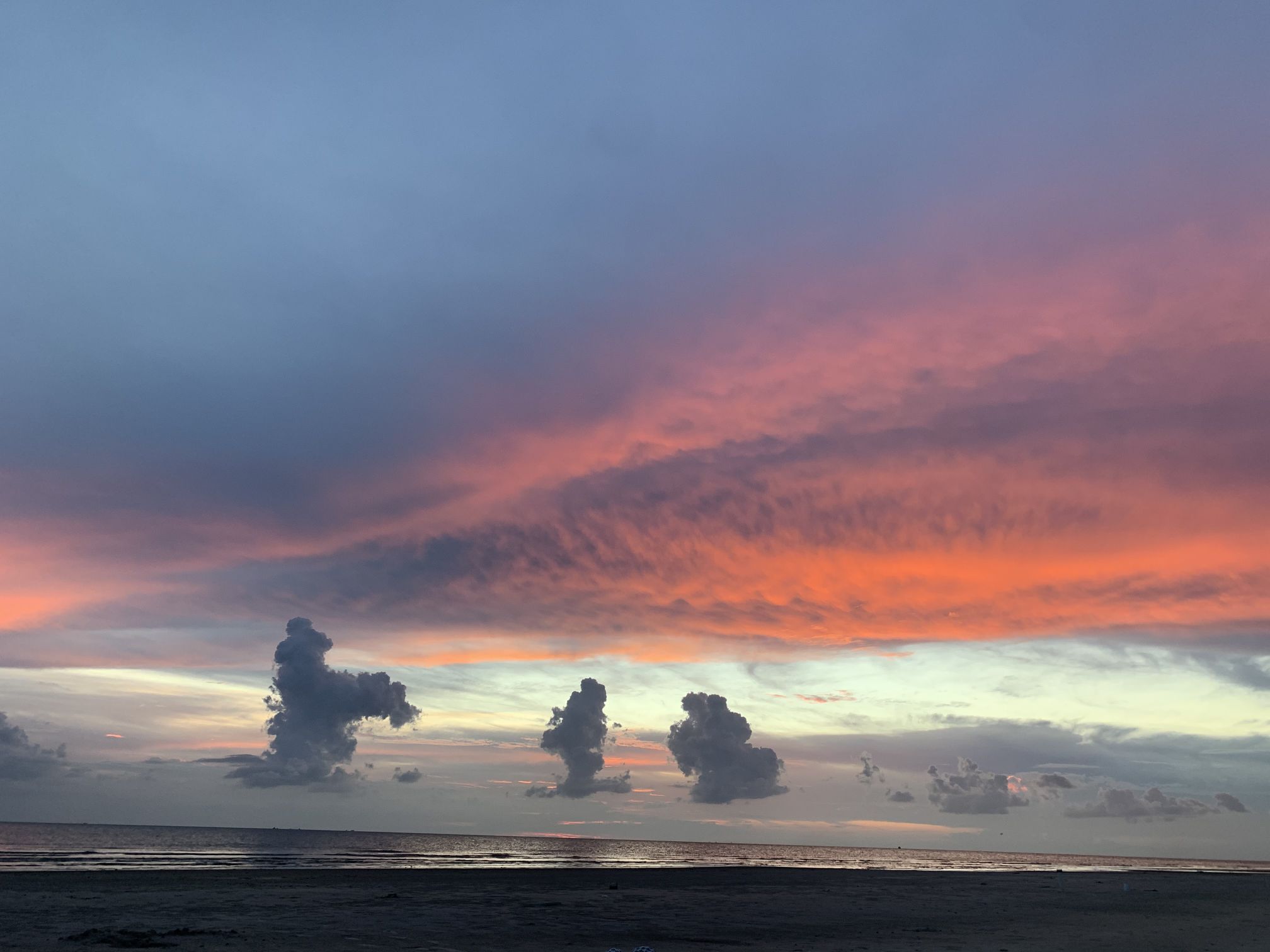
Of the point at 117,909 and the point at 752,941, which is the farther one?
the point at 117,909

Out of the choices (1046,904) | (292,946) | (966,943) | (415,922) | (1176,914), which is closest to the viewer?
(292,946)

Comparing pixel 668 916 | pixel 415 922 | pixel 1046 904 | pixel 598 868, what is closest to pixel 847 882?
pixel 1046 904

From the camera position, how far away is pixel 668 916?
47.3 meters

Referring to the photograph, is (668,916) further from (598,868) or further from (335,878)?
(598,868)

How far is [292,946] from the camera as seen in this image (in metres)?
32.6

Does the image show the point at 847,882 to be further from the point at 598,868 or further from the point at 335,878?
the point at 335,878

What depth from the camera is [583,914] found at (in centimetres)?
4806

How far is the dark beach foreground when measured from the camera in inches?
1406

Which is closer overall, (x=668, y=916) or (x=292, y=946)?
(x=292, y=946)

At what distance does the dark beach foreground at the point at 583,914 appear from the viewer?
117ft

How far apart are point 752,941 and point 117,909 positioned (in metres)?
Result: 33.6

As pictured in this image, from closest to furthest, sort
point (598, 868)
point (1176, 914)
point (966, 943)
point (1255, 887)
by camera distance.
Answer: point (966, 943)
point (1176, 914)
point (1255, 887)
point (598, 868)

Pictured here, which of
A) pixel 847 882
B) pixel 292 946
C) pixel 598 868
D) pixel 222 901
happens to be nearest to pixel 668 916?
pixel 292 946

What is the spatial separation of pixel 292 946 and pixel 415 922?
957 cm
